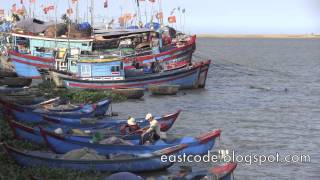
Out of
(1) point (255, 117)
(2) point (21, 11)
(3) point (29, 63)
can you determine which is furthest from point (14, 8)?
(1) point (255, 117)

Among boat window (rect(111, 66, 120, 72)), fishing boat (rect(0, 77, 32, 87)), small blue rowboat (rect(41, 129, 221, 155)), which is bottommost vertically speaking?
fishing boat (rect(0, 77, 32, 87))

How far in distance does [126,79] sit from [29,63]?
42.8ft

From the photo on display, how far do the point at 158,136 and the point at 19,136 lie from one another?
5223 mm

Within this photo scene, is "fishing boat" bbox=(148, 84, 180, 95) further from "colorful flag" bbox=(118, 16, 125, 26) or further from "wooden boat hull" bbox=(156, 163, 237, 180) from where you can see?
"wooden boat hull" bbox=(156, 163, 237, 180)

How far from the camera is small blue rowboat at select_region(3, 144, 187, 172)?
633 inches

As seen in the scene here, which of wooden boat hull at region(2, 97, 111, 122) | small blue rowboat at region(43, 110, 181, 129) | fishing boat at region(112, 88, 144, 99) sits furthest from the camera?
fishing boat at region(112, 88, 144, 99)

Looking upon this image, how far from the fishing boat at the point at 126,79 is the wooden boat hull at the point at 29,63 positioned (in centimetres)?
821

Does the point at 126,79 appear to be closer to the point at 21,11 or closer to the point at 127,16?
the point at 127,16

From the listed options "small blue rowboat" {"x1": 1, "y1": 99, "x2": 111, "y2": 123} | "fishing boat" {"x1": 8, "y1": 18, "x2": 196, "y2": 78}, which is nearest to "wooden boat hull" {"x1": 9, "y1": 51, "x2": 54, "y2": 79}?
"fishing boat" {"x1": 8, "y1": 18, "x2": 196, "y2": 78}

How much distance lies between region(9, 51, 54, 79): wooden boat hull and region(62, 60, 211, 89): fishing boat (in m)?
8.21

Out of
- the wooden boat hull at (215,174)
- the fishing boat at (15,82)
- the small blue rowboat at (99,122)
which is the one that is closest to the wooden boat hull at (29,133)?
the small blue rowboat at (99,122)

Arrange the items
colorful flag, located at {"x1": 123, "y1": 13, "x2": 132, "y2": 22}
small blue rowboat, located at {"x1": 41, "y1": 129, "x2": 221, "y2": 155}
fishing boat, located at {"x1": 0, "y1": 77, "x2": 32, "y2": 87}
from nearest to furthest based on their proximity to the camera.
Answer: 1. small blue rowboat, located at {"x1": 41, "y1": 129, "x2": 221, "y2": 155}
2. fishing boat, located at {"x1": 0, "y1": 77, "x2": 32, "y2": 87}
3. colorful flag, located at {"x1": 123, "y1": 13, "x2": 132, "y2": 22}

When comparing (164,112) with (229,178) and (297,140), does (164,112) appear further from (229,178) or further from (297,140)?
(229,178)

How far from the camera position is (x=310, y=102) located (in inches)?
1615
